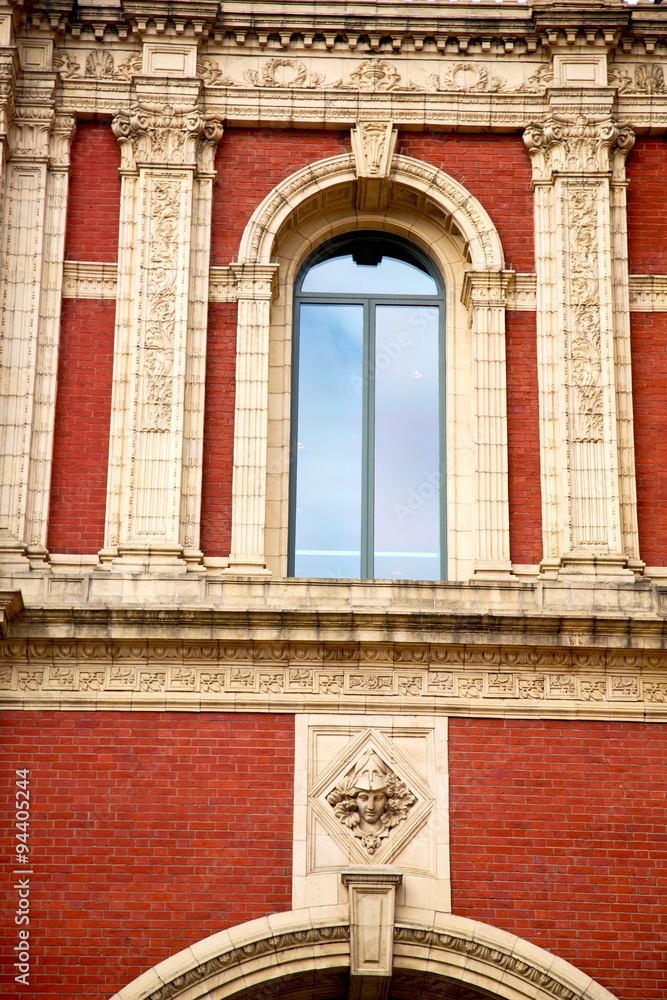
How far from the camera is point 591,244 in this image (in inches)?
579

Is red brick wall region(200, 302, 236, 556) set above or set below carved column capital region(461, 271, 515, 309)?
below

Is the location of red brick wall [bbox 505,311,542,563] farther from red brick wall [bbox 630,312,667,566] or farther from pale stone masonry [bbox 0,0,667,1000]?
red brick wall [bbox 630,312,667,566]

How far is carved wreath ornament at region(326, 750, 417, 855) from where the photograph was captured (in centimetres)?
1279

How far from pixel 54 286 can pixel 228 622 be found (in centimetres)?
389

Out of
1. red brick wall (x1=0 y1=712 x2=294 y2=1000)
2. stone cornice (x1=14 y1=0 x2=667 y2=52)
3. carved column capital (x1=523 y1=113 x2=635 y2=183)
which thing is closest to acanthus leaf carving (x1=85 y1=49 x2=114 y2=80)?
stone cornice (x1=14 y1=0 x2=667 y2=52)

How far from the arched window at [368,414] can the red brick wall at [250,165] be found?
87 centimetres

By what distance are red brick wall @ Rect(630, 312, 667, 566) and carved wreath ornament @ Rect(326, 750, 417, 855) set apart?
3191 mm

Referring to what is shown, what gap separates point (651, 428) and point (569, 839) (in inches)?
158

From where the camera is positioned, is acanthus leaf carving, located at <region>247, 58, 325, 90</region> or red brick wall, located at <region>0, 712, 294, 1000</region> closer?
red brick wall, located at <region>0, 712, 294, 1000</region>

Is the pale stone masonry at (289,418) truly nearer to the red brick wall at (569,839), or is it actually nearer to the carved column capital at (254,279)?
the carved column capital at (254,279)

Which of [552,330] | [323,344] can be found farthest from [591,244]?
[323,344]

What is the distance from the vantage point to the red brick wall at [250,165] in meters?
14.9

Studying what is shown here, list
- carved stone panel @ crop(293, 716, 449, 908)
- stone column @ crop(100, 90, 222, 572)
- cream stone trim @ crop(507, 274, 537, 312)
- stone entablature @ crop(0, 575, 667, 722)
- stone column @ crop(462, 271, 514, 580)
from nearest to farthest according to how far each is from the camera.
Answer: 1. carved stone panel @ crop(293, 716, 449, 908)
2. stone entablature @ crop(0, 575, 667, 722)
3. stone column @ crop(100, 90, 222, 572)
4. stone column @ crop(462, 271, 514, 580)
5. cream stone trim @ crop(507, 274, 537, 312)

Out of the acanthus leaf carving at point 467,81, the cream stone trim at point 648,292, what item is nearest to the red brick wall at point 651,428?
the cream stone trim at point 648,292
